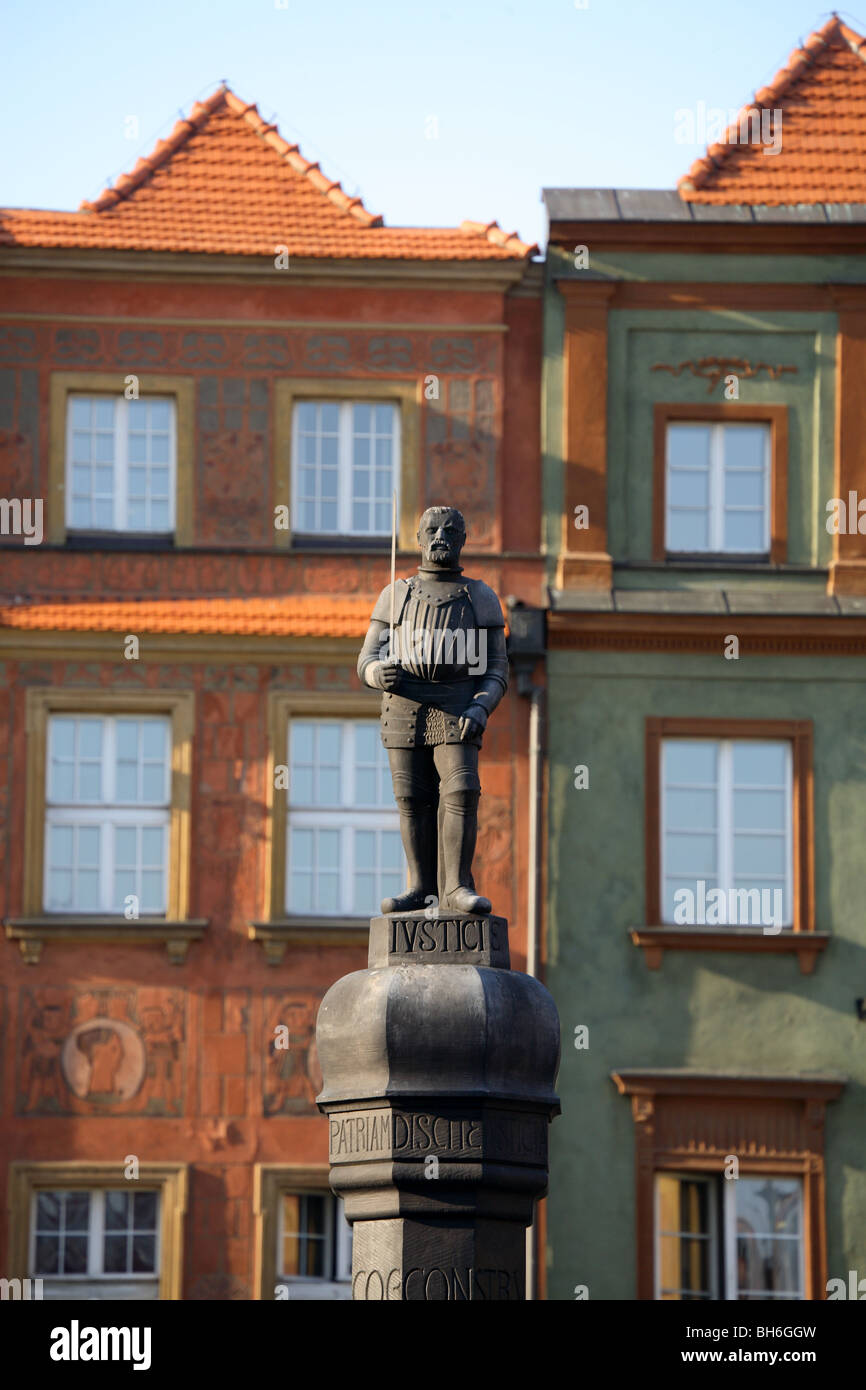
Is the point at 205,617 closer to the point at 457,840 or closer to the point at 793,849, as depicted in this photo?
the point at 793,849

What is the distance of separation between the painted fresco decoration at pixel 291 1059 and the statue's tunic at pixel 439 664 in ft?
34.1

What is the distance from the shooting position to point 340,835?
2408 cm

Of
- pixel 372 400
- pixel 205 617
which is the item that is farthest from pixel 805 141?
pixel 205 617

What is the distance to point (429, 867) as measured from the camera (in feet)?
44.1

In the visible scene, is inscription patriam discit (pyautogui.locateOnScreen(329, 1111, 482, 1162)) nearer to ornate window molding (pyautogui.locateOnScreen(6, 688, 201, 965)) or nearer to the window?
ornate window molding (pyautogui.locateOnScreen(6, 688, 201, 965))

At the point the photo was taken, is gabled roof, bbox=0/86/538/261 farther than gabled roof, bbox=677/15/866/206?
No

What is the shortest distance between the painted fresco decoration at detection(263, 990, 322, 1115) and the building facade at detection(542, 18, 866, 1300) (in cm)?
216

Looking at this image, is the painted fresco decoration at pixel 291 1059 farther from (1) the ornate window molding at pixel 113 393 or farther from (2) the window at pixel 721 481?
(2) the window at pixel 721 481

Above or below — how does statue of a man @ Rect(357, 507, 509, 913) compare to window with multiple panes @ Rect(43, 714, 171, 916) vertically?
below

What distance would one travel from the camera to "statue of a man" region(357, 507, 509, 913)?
1323 cm

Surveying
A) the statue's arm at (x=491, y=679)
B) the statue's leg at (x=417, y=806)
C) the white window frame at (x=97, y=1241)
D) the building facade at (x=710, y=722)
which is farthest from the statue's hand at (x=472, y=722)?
the white window frame at (x=97, y=1241)

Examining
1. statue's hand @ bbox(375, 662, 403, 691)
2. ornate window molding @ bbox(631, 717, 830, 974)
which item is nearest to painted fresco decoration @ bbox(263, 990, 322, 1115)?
ornate window molding @ bbox(631, 717, 830, 974)

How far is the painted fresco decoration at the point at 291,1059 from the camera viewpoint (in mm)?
23422
